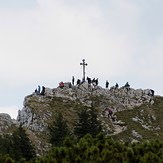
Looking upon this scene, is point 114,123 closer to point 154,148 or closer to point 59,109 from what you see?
point 59,109

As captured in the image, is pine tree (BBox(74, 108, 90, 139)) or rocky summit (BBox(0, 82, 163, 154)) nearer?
pine tree (BBox(74, 108, 90, 139))

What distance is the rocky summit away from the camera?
8575 centimetres

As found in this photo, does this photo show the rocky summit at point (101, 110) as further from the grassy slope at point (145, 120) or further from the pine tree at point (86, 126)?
the pine tree at point (86, 126)

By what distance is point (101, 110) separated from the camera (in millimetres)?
94625

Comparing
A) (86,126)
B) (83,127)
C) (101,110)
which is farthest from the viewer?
(101,110)

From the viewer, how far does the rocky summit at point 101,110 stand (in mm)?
85750

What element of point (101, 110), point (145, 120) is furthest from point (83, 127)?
point (145, 120)

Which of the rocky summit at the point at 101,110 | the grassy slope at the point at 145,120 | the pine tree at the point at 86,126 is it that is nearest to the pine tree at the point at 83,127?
the pine tree at the point at 86,126

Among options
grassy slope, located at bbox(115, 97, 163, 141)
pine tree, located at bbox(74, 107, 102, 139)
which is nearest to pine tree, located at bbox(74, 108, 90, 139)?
pine tree, located at bbox(74, 107, 102, 139)

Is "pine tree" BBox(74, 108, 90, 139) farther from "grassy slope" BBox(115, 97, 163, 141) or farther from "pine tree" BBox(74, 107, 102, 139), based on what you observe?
"grassy slope" BBox(115, 97, 163, 141)

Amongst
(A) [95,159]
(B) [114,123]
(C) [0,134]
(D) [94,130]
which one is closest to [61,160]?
(A) [95,159]

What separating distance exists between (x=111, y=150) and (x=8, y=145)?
35051 millimetres

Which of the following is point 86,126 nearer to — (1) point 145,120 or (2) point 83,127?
(2) point 83,127

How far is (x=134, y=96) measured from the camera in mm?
102938
